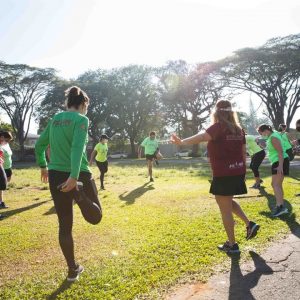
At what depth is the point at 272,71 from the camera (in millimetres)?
39625

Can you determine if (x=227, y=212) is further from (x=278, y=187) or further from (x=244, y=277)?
(x=278, y=187)

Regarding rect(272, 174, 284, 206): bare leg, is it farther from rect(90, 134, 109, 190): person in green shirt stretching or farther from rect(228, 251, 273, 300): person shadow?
rect(90, 134, 109, 190): person in green shirt stretching

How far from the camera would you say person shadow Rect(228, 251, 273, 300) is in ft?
12.0

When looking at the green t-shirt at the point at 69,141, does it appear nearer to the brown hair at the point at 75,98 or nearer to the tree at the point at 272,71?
the brown hair at the point at 75,98

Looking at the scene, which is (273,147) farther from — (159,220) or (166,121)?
(166,121)

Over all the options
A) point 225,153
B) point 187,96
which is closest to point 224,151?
point 225,153

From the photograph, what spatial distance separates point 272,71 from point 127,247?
1506 inches

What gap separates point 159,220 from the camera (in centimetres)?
718

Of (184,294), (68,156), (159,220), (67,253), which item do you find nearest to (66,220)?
(67,253)

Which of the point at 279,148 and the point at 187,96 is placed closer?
the point at 279,148

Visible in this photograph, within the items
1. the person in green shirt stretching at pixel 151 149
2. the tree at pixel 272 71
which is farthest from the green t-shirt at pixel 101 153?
the tree at pixel 272 71

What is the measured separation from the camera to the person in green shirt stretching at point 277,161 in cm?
719

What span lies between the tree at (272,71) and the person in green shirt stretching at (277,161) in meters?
33.3

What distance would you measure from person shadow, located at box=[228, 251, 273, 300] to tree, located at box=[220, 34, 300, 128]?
3698 cm
